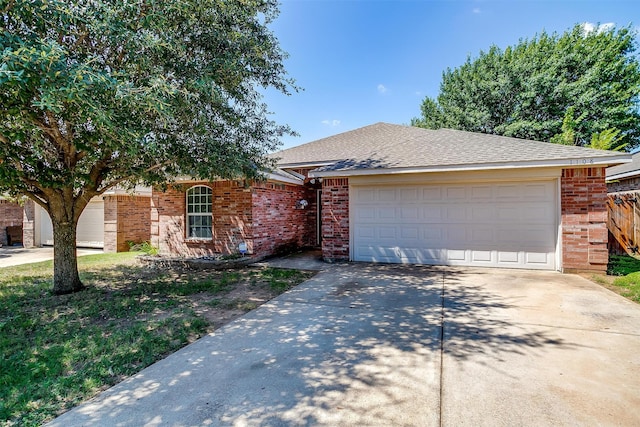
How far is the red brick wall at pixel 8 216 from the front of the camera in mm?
14398

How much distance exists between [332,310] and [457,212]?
4976mm

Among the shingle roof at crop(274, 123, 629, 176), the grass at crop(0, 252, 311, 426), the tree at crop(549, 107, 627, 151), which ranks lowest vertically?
the grass at crop(0, 252, 311, 426)

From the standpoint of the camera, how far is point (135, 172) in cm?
582

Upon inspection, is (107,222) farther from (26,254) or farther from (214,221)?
(214,221)

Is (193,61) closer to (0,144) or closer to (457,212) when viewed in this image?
(0,144)

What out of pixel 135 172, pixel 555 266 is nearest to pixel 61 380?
pixel 135 172

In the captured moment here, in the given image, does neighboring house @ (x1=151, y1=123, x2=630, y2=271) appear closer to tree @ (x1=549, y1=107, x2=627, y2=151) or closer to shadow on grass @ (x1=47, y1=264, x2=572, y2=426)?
shadow on grass @ (x1=47, y1=264, x2=572, y2=426)

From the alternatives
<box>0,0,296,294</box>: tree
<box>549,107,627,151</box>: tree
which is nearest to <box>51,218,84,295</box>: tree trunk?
<box>0,0,296,294</box>: tree

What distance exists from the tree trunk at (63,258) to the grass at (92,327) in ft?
0.84

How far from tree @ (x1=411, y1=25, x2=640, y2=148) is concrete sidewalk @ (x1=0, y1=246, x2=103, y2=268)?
2315 cm

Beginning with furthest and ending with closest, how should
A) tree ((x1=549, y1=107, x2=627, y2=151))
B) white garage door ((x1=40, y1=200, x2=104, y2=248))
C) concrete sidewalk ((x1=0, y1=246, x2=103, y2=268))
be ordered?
tree ((x1=549, y1=107, x2=627, y2=151)), white garage door ((x1=40, y1=200, x2=104, y2=248)), concrete sidewalk ((x1=0, y1=246, x2=103, y2=268))

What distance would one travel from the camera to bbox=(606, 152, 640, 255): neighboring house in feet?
31.2

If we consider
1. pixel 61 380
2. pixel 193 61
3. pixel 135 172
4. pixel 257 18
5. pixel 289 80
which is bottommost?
pixel 61 380

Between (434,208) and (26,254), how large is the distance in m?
15.2
